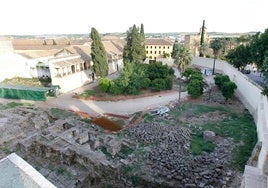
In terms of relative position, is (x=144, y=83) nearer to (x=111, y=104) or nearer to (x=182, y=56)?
(x=111, y=104)

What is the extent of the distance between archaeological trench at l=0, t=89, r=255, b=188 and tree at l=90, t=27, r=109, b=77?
15.2m

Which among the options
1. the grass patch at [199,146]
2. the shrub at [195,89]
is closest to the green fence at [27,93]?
the shrub at [195,89]

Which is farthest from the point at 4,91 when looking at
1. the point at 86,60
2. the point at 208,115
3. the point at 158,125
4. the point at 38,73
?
the point at 208,115

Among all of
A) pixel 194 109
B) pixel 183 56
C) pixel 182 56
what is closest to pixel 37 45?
pixel 182 56

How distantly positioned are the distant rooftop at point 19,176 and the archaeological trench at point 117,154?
7.03m

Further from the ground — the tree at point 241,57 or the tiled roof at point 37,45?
the tiled roof at point 37,45

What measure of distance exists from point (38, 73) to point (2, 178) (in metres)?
35.4

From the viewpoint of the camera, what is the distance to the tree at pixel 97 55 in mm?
34656

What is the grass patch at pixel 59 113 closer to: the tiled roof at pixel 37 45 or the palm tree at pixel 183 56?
the palm tree at pixel 183 56

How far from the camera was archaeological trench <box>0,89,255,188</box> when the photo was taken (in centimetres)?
1379

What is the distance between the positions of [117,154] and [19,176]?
1074 cm

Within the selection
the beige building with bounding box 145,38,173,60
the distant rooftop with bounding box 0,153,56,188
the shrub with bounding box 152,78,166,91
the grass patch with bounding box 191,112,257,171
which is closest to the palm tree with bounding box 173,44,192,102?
the shrub with bounding box 152,78,166,91

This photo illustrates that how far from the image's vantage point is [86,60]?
39688 millimetres

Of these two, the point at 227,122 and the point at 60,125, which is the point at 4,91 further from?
the point at 227,122
